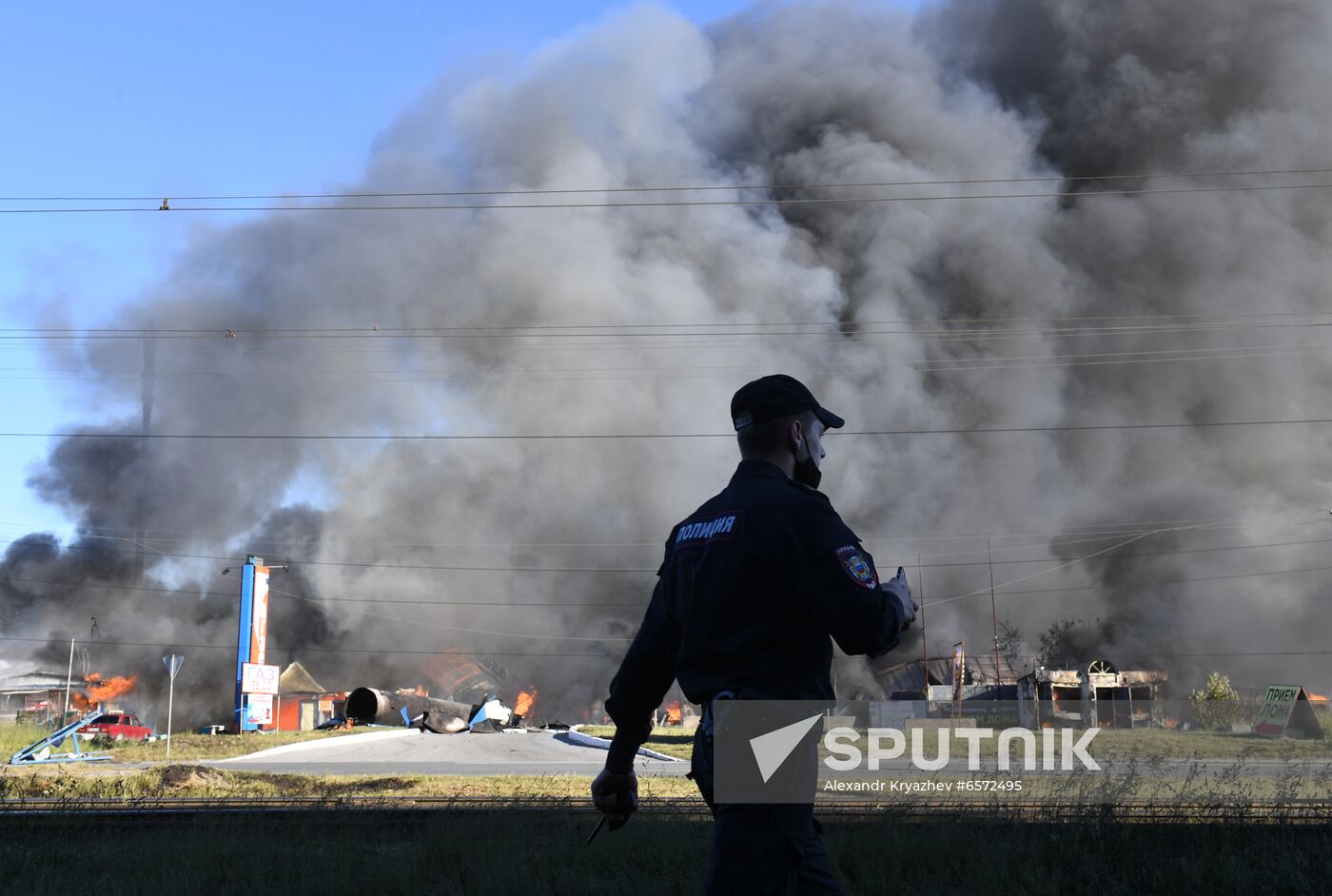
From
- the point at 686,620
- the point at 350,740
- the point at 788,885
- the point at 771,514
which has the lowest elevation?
the point at 350,740

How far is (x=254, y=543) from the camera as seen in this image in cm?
4866

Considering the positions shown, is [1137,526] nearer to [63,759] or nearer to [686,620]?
[63,759]

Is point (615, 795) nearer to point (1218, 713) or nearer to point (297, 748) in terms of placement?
point (297, 748)

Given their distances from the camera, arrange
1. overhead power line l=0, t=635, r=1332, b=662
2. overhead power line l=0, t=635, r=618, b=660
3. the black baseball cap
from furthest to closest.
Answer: overhead power line l=0, t=635, r=618, b=660
overhead power line l=0, t=635, r=1332, b=662
the black baseball cap

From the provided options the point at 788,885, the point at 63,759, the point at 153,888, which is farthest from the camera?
the point at 63,759

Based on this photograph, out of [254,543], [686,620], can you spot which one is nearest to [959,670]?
[686,620]

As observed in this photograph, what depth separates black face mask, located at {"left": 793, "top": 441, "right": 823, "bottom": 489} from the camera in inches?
92.5

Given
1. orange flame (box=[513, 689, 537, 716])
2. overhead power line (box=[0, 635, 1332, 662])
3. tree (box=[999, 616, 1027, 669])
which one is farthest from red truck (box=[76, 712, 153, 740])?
tree (box=[999, 616, 1027, 669])

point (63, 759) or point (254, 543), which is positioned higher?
point (254, 543)

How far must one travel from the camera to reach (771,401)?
7.66ft

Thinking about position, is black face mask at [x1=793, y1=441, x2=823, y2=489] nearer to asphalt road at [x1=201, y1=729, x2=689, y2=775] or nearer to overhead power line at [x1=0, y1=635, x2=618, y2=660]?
asphalt road at [x1=201, y1=729, x2=689, y2=775]

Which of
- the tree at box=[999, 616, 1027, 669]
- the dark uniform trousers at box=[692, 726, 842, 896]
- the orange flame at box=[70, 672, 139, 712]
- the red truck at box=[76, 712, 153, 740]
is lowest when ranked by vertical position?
the orange flame at box=[70, 672, 139, 712]

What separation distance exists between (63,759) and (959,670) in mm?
18999

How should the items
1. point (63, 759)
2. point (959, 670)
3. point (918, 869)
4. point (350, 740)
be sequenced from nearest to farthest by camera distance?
point (918, 869), point (63, 759), point (350, 740), point (959, 670)
